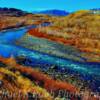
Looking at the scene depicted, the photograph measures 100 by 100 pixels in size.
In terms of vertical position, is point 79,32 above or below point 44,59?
above

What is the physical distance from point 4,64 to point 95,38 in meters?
16.4

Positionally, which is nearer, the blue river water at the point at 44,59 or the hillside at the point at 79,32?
the blue river water at the point at 44,59

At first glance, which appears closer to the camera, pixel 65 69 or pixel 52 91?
pixel 52 91

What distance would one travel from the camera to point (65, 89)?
19.8 meters

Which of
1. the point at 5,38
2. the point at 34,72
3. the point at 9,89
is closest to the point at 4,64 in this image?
the point at 34,72

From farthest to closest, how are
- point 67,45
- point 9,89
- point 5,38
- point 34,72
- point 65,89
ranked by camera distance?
point 67,45, point 5,38, point 34,72, point 65,89, point 9,89

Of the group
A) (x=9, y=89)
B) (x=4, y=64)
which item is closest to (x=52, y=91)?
(x=9, y=89)

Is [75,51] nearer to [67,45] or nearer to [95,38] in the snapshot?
[67,45]

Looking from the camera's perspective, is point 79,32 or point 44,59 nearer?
point 44,59

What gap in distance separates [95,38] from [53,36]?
380 centimetres

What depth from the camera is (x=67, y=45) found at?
3281cm

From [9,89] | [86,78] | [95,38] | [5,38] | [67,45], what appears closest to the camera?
[9,89]

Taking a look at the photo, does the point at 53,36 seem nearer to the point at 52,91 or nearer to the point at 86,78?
the point at 86,78

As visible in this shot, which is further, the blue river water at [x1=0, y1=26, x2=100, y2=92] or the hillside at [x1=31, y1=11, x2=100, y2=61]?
the hillside at [x1=31, y1=11, x2=100, y2=61]
